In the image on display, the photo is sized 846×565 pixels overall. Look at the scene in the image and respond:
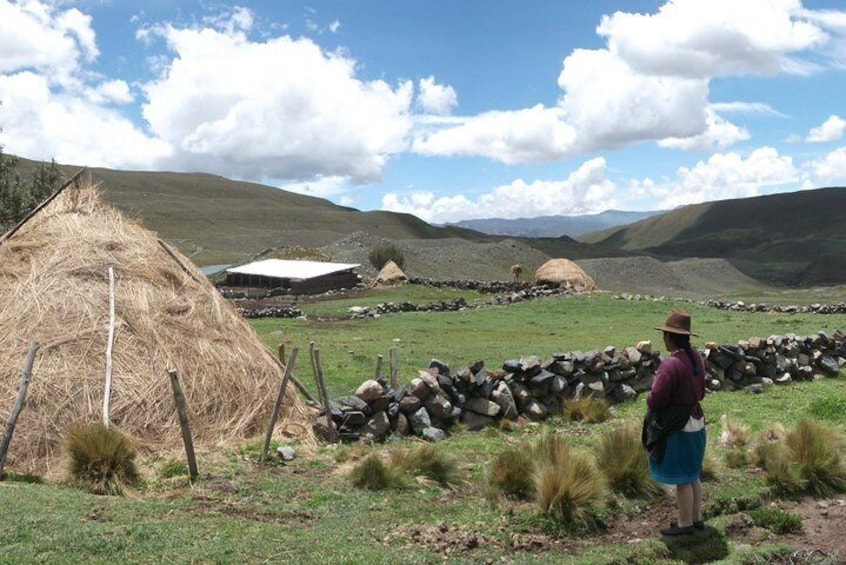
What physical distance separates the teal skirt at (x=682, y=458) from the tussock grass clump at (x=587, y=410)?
18.5ft

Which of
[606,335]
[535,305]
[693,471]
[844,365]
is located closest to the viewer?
[693,471]

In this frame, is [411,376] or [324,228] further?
[324,228]

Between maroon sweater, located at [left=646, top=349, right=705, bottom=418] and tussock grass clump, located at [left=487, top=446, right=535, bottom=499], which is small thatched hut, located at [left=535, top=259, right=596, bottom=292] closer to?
tussock grass clump, located at [left=487, top=446, right=535, bottom=499]

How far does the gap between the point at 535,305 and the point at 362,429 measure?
25.9 m

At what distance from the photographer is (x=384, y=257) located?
64.2 meters

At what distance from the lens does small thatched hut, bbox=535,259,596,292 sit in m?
47.2

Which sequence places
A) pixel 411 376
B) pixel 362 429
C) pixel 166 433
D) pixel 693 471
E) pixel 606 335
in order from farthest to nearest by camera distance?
pixel 606 335, pixel 411 376, pixel 362 429, pixel 166 433, pixel 693 471

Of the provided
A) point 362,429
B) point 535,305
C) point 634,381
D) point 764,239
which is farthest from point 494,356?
point 764,239

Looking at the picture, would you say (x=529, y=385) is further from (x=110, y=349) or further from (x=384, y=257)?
(x=384, y=257)

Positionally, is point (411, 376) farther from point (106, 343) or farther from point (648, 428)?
point (648, 428)

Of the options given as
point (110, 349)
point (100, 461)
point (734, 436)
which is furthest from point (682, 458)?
point (110, 349)

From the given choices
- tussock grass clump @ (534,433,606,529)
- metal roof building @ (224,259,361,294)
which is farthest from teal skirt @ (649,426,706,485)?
metal roof building @ (224,259,361,294)

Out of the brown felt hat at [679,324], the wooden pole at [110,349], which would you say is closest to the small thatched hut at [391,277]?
the wooden pole at [110,349]

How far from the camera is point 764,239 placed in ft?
587
